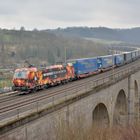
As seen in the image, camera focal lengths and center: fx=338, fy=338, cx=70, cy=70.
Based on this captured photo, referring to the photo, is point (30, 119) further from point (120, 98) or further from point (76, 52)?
point (76, 52)

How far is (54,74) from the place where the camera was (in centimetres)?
4203

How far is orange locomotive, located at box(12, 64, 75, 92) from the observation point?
36.0 m

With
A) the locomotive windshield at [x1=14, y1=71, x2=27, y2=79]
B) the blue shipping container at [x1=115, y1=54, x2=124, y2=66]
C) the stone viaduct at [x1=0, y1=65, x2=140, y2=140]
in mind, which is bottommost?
the stone viaduct at [x1=0, y1=65, x2=140, y2=140]

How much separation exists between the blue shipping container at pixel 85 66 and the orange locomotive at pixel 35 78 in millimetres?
7678

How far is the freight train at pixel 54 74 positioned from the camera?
3616cm

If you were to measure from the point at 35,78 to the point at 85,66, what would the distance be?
1859 cm

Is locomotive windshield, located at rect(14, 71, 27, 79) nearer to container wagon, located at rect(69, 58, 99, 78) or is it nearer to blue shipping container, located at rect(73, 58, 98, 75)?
container wagon, located at rect(69, 58, 99, 78)

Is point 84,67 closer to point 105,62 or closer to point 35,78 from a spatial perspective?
point 105,62

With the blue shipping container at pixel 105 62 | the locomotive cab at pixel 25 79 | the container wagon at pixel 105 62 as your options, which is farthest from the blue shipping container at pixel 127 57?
the locomotive cab at pixel 25 79

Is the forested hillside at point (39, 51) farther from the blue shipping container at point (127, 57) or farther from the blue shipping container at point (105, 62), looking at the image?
the blue shipping container at point (105, 62)

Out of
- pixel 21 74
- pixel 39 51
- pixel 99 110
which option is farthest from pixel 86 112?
pixel 39 51

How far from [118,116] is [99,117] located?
9.27 meters

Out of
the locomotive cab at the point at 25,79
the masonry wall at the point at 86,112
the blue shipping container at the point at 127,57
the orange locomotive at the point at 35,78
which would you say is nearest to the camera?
the masonry wall at the point at 86,112

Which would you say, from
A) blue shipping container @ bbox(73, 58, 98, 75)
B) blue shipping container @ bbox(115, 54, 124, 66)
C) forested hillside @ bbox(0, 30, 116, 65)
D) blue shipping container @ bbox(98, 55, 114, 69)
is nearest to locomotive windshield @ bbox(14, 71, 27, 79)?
blue shipping container @ bbox(73, 58, 98, 75)
